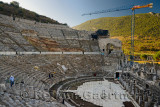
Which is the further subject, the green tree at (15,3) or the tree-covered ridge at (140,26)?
the tree-covered ridge at (140,26)

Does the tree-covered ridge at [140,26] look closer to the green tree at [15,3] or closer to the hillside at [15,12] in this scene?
the hillside at [15,12]

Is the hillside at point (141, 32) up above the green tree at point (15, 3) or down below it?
below

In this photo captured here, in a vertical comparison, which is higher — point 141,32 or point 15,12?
point 15,12

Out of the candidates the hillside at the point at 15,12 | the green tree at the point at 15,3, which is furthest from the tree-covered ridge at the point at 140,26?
the green tree at the point at 15,3

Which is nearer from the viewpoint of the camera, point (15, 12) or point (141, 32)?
point (15, 12)

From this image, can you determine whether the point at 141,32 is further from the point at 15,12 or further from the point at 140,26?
the point at 15,12

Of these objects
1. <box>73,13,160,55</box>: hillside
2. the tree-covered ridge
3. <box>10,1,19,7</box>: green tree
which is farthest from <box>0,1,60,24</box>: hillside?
the tree-covered ridge

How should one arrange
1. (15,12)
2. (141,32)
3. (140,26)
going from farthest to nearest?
(140,26) < (141,32) < (15,12)

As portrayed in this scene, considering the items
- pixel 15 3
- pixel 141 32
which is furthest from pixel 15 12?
pixel 141 32

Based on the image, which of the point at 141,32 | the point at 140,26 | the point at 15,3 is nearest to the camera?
the point at 15,3

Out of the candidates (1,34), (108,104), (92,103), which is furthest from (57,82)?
(1,34)

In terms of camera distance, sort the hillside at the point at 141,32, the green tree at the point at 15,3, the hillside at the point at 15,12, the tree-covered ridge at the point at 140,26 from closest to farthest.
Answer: the hillside at the point at 15,12 → the hillside at the point at 141,32 → the green tree at the point at 15,3 → the tree-covered ridge at the point at 140,26

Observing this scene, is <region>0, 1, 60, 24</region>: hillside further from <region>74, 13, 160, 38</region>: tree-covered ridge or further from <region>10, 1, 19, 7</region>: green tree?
<region>74, 13, 160, 38</region>: tree-covered ridge

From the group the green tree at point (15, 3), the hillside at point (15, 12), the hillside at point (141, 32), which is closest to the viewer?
the hillside at point (15, 12)
